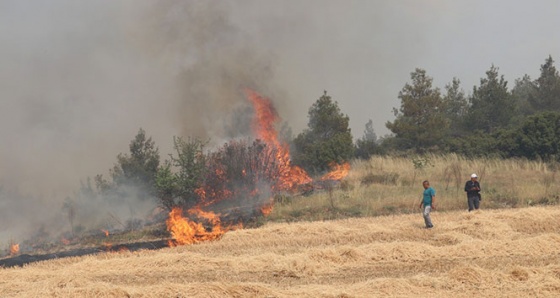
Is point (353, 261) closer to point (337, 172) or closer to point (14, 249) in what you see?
point (14, 249)

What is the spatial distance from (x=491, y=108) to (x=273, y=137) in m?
27.7

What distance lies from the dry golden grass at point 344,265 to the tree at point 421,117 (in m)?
22.4

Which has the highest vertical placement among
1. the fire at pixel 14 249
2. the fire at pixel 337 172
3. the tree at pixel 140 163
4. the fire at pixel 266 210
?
the tree at pixel 140 163

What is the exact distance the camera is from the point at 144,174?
99.7 ft

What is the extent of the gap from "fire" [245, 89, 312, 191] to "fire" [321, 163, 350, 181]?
2.52 metres

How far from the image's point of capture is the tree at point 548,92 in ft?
164

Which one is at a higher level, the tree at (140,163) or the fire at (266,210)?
the tree at (140,163)

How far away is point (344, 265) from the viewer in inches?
471

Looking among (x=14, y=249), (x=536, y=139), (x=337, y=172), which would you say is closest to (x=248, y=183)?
(x=337, y=172)

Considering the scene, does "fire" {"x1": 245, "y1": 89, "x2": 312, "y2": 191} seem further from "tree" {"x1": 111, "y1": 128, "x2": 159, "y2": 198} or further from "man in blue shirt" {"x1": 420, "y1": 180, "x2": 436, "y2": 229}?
"man in blue shirt" {"x1": 420, "y1": 180, "x2": 436, "y2": 229}

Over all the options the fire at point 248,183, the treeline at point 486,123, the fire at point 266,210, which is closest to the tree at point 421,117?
the treeline at point 486,123

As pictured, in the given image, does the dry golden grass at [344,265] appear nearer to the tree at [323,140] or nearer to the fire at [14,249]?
the fire at [14,249]

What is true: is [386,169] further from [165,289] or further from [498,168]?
[165,289]

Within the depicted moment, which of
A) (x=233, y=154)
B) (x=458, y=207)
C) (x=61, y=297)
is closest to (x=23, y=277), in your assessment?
(x=61, y=297)
